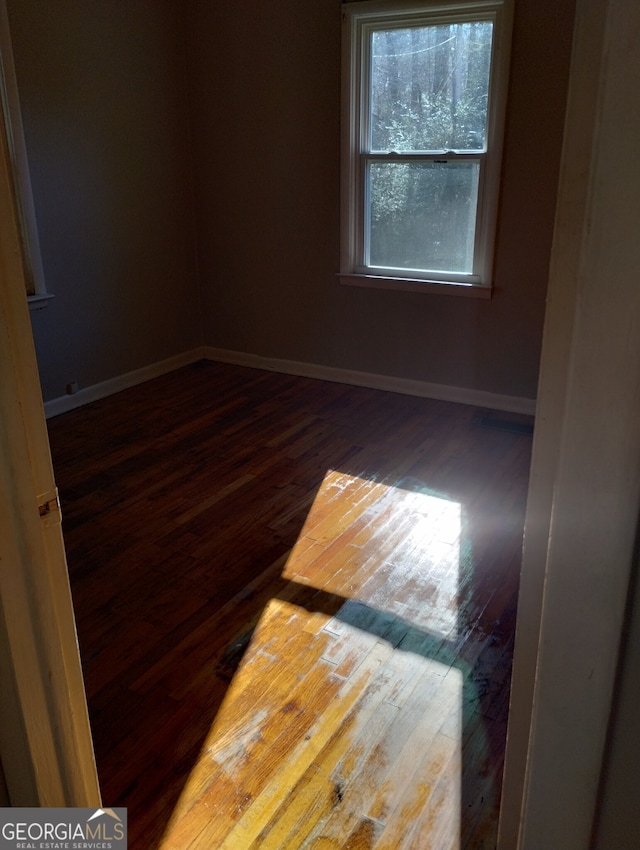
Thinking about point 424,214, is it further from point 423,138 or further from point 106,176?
point 106,176

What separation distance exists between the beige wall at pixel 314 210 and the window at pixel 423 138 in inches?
4.1

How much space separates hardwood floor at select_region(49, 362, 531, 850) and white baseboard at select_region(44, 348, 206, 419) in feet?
0.89

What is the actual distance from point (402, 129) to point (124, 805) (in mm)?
3605

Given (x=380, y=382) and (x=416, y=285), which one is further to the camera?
(x=380, y=382)

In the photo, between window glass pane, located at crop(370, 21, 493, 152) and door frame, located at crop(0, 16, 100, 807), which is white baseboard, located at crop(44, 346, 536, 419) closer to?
window glass pane, located at crop(370, 21, 493, 152)

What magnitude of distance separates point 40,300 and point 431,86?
2.50m

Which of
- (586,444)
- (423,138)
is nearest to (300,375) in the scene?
(423,138)

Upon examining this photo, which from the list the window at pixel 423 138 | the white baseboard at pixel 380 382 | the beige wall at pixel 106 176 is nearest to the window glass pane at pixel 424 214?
the window at pixel 423 138

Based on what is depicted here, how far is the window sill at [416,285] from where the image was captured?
3.93 metres

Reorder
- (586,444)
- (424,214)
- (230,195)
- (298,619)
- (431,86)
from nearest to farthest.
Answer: (586,444), (298,619), (431,86), (424,214), (230,195)

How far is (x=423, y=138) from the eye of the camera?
12.6 feet

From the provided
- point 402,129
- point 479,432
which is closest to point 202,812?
point 479,432

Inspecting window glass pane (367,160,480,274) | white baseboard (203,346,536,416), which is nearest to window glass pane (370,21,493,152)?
window glass pane (367,160,480,274)

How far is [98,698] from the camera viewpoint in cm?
195
